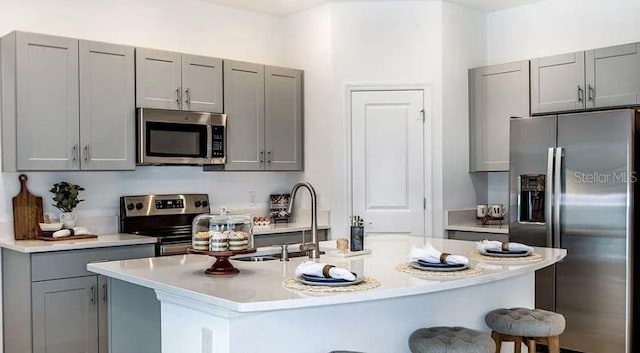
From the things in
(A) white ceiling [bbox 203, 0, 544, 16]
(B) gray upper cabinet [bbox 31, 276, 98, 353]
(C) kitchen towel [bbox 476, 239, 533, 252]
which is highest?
(A) white ceiling [bbox 203, 0, 544, 16]

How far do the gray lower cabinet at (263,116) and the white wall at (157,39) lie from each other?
315 millimetres

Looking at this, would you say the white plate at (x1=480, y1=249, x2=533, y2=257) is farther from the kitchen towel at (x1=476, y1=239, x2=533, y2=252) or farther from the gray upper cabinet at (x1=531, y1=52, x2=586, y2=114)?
the gray upper cabinet at (x1=531, y1=52, x2=586, y2=114)

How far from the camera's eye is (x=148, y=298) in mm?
3508

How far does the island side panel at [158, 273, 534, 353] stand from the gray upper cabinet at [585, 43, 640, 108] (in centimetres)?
210

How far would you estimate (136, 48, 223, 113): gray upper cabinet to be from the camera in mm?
4320

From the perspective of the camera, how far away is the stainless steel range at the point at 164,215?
4.38m

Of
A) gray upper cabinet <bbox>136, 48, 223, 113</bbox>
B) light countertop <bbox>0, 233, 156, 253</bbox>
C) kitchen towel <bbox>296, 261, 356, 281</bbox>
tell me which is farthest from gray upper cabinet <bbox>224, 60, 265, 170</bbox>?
kitchen towel <bbox>296, 261, 356, 281</bbox>

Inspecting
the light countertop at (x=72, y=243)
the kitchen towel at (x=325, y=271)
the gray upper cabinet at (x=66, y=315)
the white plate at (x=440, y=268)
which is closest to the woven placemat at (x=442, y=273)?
the white plate at (x=440, y=268)

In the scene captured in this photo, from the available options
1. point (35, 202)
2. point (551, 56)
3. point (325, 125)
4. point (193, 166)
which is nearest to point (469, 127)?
point (551, 56)

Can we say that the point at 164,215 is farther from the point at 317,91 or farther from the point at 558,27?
the point at 558,27

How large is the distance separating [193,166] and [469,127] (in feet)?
7.60

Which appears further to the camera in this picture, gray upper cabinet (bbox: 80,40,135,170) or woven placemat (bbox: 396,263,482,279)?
gray upper cabinet (bbox: 80,40,135,170)

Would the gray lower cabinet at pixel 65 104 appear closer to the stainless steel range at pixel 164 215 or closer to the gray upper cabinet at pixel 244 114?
the stainless steel range at pixel 164 215

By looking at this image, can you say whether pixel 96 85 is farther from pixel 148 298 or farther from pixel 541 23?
pixel 541 23
